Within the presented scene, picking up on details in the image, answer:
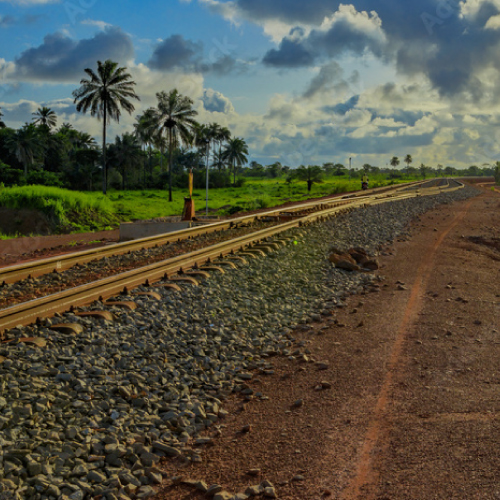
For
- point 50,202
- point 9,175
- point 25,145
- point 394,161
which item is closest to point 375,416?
point 50,202

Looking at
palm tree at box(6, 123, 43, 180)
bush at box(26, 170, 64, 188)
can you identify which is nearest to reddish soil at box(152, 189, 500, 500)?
bush at box(26, 170, 64, 188)

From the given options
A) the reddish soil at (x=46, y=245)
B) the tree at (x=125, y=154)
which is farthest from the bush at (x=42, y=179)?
the reddish soil at (x=46, y=245)

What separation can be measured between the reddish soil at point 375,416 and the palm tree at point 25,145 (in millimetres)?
54635

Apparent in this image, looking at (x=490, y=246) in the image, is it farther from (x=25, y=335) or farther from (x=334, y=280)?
(x=25, y=335)

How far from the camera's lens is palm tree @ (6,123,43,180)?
55531 millimetres

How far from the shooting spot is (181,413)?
448 cm

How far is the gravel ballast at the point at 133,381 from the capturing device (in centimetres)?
358

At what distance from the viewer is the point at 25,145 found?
56.4 metres

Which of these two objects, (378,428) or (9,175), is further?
(9,175)

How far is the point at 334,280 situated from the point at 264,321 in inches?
125

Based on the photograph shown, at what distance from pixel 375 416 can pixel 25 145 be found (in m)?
59.5

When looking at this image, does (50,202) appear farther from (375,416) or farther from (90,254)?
(375,416)

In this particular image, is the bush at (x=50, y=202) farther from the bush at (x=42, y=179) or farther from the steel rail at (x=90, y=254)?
the bush at (x=42, y=179)

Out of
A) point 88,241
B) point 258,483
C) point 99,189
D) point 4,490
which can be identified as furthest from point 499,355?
point 99,189
